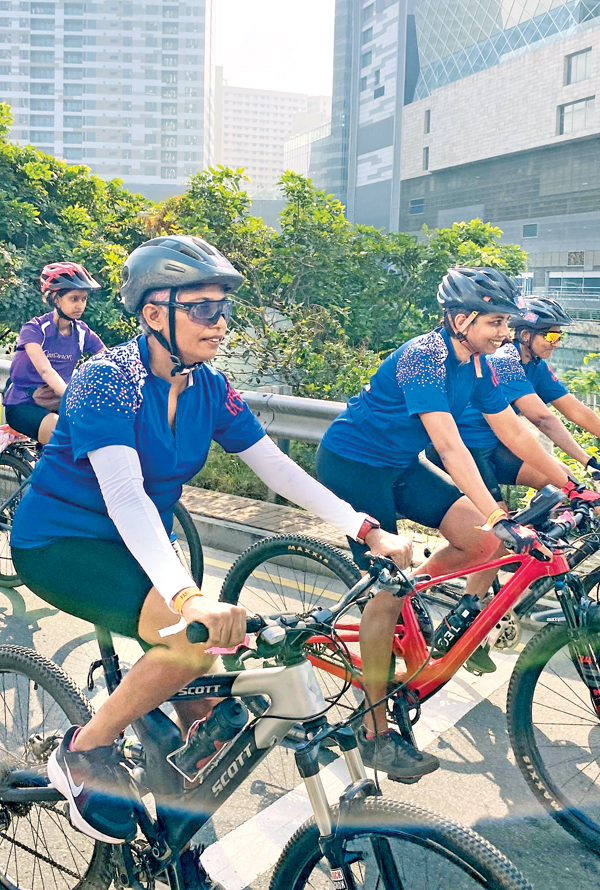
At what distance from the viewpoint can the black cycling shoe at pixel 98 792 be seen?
2.51m

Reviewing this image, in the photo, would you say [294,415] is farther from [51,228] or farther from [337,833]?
[51,228]

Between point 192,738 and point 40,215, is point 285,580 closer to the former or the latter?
point 192,738

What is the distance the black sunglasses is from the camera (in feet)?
9.05

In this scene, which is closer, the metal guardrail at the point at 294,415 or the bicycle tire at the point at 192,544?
the bicycle tire at the point at 192,544

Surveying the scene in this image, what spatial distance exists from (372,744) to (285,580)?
1.17m

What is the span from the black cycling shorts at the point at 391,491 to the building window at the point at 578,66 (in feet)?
192

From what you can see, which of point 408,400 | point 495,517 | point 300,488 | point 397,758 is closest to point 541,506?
point 495,517

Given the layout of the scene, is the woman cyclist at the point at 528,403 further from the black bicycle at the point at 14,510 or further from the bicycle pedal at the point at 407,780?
the bicycle pedal at the point at 407,780

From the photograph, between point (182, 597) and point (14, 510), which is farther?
point (14, 510)

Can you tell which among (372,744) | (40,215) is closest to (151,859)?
(372,744)

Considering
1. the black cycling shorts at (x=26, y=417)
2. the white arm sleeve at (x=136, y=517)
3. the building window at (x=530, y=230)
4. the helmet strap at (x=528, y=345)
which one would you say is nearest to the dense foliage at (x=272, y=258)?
the black cycling shorts at (x=26, y=417)

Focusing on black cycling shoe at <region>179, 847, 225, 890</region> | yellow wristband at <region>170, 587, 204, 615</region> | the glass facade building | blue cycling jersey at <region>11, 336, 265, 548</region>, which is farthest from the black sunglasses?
the glass facade building

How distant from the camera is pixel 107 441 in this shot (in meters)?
2.58

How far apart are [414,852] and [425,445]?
2.43 meters
